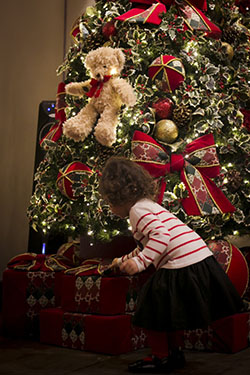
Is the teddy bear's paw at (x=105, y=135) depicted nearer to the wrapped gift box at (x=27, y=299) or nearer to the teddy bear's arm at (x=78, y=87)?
the teddy bear's arm at (x=78, y=87)

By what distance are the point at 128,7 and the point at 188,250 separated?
1194 mm

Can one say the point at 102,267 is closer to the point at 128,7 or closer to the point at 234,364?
the point at 234,364

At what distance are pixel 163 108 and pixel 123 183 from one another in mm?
513

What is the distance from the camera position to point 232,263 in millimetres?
1909

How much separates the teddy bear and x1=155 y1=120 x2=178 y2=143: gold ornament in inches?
5.9

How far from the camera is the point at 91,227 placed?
2.04 metres

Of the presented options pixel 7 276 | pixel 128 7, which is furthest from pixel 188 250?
pixel 128 7

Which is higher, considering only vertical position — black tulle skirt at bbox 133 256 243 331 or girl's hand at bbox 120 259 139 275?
girl's hand at bbox 120 259 139 275

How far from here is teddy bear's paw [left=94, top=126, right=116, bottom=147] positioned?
199cm

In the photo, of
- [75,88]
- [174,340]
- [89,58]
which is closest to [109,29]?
[89,58]

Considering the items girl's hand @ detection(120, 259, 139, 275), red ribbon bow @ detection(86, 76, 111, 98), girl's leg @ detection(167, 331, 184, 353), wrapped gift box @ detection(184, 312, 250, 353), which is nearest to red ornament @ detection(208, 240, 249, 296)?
wrapped gift box @ detection(184, 312, 250, 353)

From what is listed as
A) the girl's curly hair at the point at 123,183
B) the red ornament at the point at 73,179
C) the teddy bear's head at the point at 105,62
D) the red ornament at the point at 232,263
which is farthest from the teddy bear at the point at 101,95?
the red ornament at the point at 232,263

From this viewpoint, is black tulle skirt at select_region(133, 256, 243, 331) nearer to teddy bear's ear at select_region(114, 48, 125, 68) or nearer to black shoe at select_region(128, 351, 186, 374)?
black shoe at select_region(128, 351, 186, 374)

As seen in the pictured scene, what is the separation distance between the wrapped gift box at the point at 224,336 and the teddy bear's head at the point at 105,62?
1.07 metres
